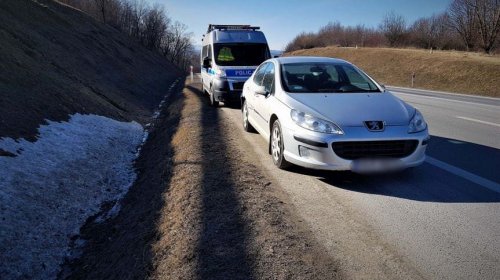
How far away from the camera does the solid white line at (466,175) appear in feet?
15.7

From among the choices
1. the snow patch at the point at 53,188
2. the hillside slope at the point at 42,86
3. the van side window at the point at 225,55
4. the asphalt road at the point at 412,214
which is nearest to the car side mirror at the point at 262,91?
the asphalt road at the point at 412,214

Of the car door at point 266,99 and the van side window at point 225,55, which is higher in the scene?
the van side window at point 225,55

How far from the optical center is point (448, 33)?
55.3m

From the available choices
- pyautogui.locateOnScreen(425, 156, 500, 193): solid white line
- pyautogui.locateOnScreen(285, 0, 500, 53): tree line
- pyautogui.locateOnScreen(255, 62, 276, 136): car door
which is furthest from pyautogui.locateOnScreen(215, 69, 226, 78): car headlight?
pyautogui.locateOnScreen(285, 0, 500, 53): tree line

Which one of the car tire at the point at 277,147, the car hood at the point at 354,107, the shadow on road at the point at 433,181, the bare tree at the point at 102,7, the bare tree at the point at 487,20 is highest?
the bare tree at the point at 102,7

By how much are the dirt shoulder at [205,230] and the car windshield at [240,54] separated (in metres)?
5.64

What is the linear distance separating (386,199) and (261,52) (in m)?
9.02

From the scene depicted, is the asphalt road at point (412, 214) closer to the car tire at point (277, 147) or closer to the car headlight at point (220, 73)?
the car tire at point (277, 147)

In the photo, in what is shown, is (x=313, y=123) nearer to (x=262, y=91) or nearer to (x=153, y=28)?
(x=262, y=91)

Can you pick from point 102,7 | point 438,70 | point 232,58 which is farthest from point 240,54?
point 102,7

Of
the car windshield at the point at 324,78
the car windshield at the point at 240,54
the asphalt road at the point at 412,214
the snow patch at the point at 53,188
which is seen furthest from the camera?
the car windshield at the point at 240,54

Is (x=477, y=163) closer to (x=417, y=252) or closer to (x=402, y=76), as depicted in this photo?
(x=417, y=252)

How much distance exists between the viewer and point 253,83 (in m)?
7.87

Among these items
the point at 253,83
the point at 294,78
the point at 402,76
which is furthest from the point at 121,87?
the point at 402,76
